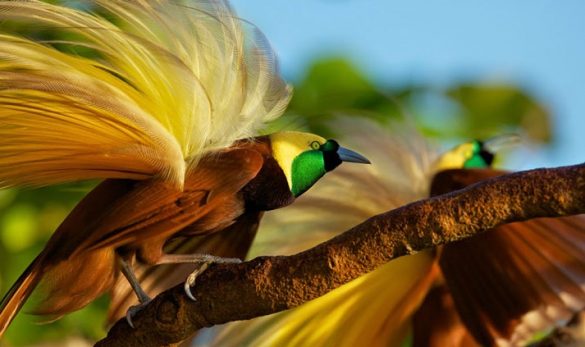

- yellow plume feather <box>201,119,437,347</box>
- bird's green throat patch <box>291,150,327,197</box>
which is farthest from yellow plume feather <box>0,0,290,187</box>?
yellow plume feather <box>201,119,437,347</box>

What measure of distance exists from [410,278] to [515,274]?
0.25 metres

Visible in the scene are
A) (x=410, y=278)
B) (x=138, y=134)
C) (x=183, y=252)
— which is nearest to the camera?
(x=138, y=134)

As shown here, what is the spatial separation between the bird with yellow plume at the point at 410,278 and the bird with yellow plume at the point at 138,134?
15.3 inches

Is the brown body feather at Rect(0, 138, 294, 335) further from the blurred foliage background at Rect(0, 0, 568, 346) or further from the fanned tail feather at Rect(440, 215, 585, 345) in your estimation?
the blurred foliage background at Rect(0, 0, 568, 346)

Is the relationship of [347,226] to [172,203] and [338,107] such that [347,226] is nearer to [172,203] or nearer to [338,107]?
[338,107]

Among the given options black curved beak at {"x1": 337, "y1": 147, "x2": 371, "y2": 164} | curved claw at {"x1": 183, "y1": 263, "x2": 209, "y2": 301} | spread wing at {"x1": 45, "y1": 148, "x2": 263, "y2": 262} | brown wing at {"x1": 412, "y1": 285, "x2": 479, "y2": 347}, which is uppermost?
black curved beak at {"x1": 337, "y1": 147, "x2": 371, "y2": 164}

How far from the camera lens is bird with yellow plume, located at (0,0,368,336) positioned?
201 cm

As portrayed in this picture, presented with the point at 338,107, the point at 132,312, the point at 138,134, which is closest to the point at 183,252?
the point at 132,312

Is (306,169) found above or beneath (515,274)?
above

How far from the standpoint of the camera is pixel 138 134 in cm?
205

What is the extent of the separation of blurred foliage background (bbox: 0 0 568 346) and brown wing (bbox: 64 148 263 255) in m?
0.85

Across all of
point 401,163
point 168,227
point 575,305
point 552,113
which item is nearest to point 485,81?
point 552,113

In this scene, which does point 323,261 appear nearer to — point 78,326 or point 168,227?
point 168,227

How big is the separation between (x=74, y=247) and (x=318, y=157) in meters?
0.53
